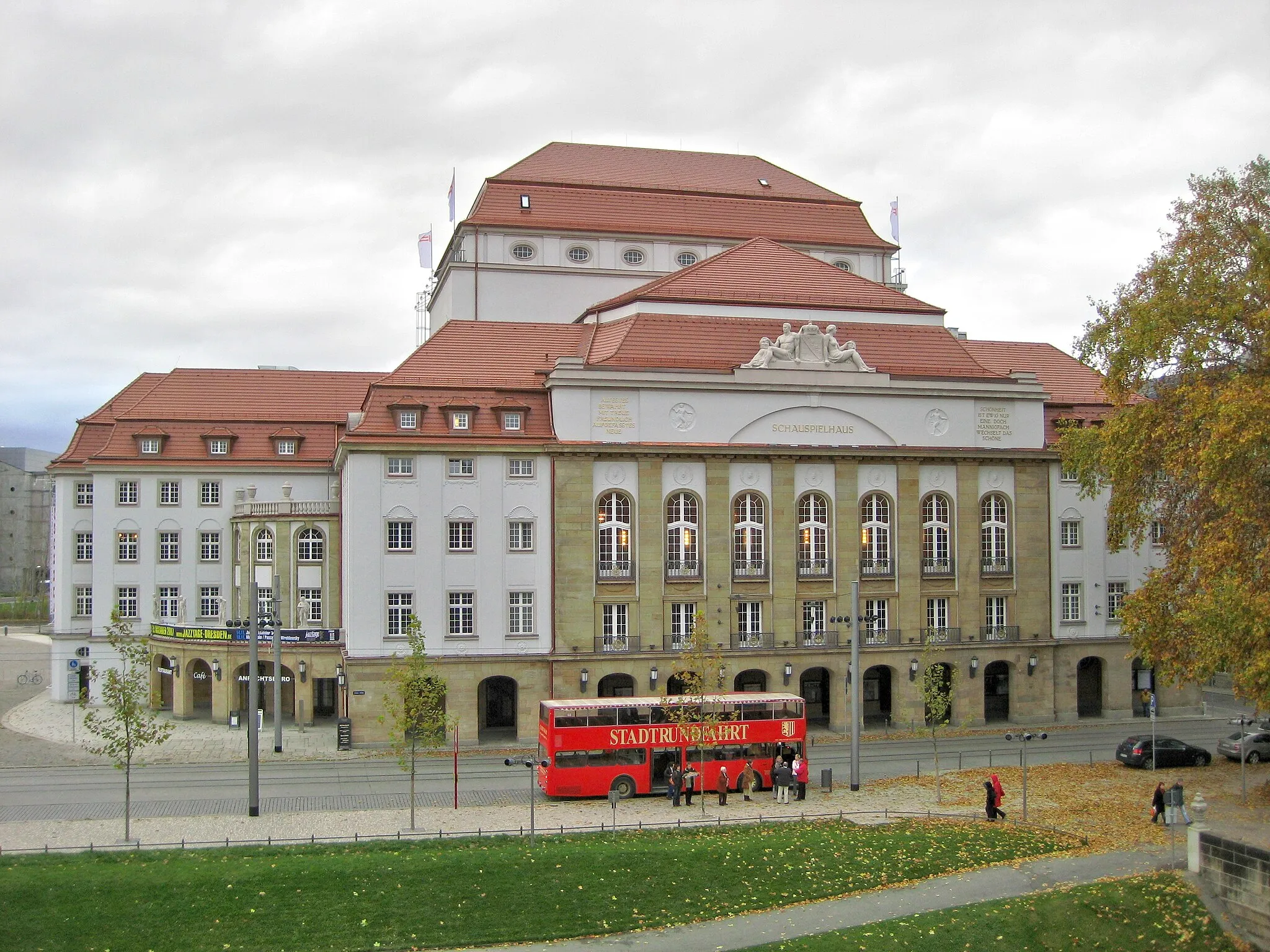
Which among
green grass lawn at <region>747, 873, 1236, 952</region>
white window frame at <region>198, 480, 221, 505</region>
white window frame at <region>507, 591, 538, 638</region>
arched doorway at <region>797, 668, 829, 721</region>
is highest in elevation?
white window frame at <region>198, 480, 221, 505</region>

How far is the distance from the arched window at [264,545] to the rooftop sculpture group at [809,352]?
22.3m

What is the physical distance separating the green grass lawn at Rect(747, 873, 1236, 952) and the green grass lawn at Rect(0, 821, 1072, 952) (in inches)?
106

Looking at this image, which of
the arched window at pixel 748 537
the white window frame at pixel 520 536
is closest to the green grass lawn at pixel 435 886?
the white window frame at pixel 520 536

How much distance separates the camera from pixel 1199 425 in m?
38.4

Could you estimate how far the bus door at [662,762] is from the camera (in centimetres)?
3953

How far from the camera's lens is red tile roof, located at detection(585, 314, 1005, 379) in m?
51.7

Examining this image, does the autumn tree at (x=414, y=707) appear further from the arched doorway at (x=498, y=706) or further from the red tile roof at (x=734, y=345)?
the red tile roof at (x=734, y=345)

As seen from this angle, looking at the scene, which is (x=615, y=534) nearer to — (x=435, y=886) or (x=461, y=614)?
(x=461, y=614)

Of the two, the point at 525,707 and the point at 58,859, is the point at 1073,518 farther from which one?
the point at 58,859

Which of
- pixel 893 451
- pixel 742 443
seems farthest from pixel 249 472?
pixel 893 451

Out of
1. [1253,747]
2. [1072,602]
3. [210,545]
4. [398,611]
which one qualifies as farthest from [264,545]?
[1253,747]

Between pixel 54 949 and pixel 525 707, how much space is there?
85.2 ft

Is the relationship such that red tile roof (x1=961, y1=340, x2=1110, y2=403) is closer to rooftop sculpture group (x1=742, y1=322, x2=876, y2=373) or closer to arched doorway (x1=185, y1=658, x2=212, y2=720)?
rooftop sculpture group (x1=742, y1=322, x2=876, y2=373)

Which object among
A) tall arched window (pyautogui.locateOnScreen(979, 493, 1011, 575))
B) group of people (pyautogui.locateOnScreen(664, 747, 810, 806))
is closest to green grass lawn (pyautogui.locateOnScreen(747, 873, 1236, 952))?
group of people (pyautogui.locateOnScreen(664, 747, 810, 806))
